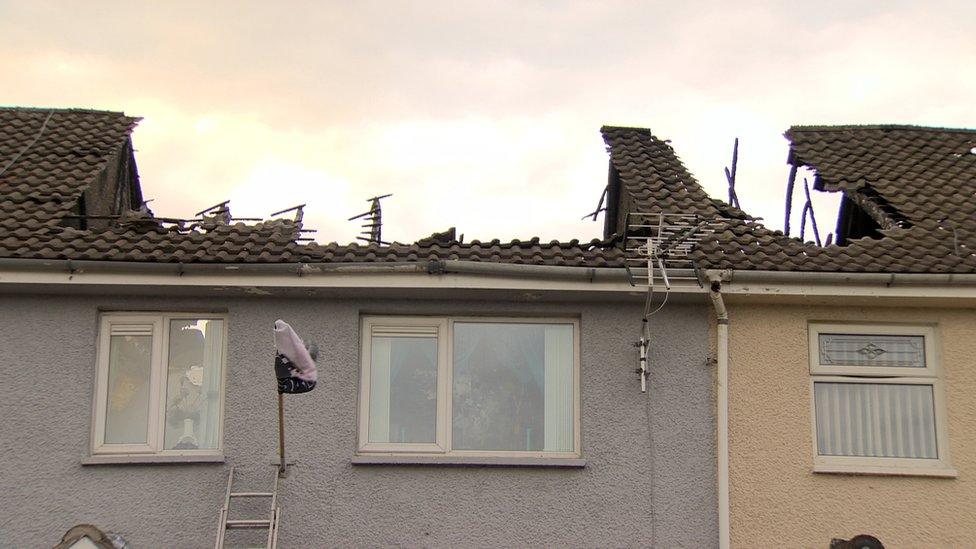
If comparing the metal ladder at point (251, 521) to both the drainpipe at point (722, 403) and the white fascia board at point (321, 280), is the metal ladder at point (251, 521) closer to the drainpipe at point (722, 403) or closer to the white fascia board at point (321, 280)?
the white fascia board at point (321, 280)

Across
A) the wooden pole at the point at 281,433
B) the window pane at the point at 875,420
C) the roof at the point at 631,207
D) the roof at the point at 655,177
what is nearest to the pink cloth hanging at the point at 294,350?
the wooden pole at the point at 281,433

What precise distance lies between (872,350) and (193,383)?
6184 millimetres

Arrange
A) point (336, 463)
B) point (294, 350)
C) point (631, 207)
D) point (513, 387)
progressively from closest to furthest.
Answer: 1. point (294, 350)
2. point (336, 463)
3. point (513, 387)
4. point (631, 207)

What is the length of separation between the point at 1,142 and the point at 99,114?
61.8 inches

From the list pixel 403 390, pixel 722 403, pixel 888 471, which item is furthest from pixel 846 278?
pixel 403 390

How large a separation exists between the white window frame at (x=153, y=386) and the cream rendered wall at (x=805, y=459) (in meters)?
4.59

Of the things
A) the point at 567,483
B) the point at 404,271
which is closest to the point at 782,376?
the point at 567,483

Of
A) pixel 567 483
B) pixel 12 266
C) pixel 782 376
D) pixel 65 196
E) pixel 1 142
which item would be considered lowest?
pixel 567 483

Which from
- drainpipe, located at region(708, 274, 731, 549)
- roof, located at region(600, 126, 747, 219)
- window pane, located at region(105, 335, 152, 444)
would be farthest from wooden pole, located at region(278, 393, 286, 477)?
roof, located at region(600, 126, 747, 219)

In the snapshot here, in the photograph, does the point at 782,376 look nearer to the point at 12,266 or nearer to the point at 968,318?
the point at 968,318

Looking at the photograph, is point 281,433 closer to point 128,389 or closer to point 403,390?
point 403,390

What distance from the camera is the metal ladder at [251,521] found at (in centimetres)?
956

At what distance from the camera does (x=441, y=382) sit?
10.4 meters

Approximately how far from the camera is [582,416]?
Result: 403 inches
